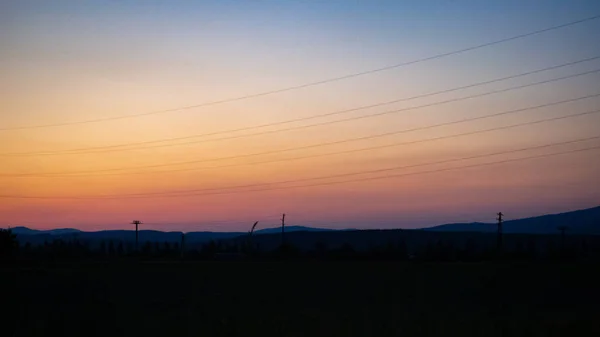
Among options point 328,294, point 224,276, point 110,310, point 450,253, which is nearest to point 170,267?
point 224,276

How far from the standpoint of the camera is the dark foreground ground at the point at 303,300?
28250 millimetres

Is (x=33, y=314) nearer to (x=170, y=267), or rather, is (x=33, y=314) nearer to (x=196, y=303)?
(x=196, y=303)

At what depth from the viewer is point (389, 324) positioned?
2923 centimetres

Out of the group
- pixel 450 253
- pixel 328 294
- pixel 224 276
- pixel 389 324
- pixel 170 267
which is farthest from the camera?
pixel 450 253

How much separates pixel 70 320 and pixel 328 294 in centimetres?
2102

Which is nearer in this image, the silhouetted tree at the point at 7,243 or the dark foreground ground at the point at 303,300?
the dark foreground ground at the point at 303,300

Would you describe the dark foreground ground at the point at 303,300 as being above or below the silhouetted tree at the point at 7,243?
below

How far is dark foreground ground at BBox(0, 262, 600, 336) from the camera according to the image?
28.2m

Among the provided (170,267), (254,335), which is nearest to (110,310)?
(254,335)

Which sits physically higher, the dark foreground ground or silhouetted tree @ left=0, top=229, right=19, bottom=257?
silhouetted tree @ left=0, top=229, right=19, bottom=257

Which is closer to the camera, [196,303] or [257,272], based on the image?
[196,303]

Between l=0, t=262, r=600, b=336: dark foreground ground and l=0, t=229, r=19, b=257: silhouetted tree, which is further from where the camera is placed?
l=0, t=229, r=19, b=257: silhouetted tree

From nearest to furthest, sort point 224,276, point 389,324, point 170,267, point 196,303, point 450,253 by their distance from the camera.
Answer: point 389,324
point 196,303
point 224,276
point 170,267
point 450,253

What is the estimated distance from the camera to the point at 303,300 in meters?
44.2
